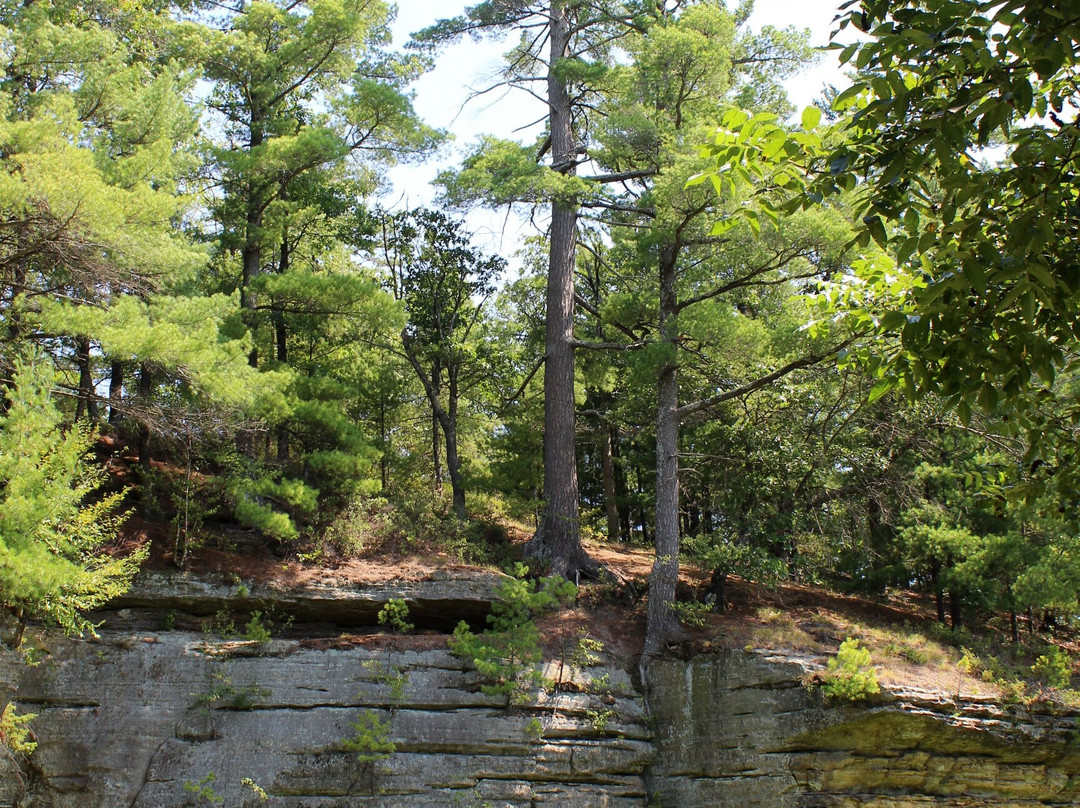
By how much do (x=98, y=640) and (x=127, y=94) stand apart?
7.33m

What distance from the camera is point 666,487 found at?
41.7ft

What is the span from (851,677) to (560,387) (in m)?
6.79

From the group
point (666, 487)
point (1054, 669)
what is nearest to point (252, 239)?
point (666, 487)

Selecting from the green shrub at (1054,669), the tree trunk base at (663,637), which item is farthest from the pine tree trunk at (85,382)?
the green shrub at (1054,669)

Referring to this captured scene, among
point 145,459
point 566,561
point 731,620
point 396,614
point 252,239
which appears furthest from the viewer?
point 252,239

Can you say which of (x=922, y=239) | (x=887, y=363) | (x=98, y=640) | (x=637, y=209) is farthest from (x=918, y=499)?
(x=98, y=640)

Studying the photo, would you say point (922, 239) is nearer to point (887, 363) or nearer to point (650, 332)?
point (887, 363)

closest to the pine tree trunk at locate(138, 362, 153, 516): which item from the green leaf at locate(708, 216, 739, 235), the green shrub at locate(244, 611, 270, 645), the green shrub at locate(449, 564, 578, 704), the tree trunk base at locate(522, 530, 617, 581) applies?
the green shrub at locate(244, 611, 270, 645)

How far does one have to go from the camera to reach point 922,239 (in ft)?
10.3

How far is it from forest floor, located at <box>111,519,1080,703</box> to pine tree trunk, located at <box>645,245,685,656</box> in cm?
35

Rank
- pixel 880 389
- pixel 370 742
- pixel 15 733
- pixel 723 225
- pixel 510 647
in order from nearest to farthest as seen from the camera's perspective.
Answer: pixel 723 225, pixel 880 389, pixel 15 733, pixel 370 742, pixel 510 647

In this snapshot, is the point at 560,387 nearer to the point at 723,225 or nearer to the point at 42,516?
the point at 42,516

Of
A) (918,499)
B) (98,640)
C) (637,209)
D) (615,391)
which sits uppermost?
(637,209)

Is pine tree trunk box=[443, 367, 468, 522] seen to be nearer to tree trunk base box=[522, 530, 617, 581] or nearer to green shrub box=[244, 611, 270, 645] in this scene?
tree trunk base box=[522, 530, 617, 581]
